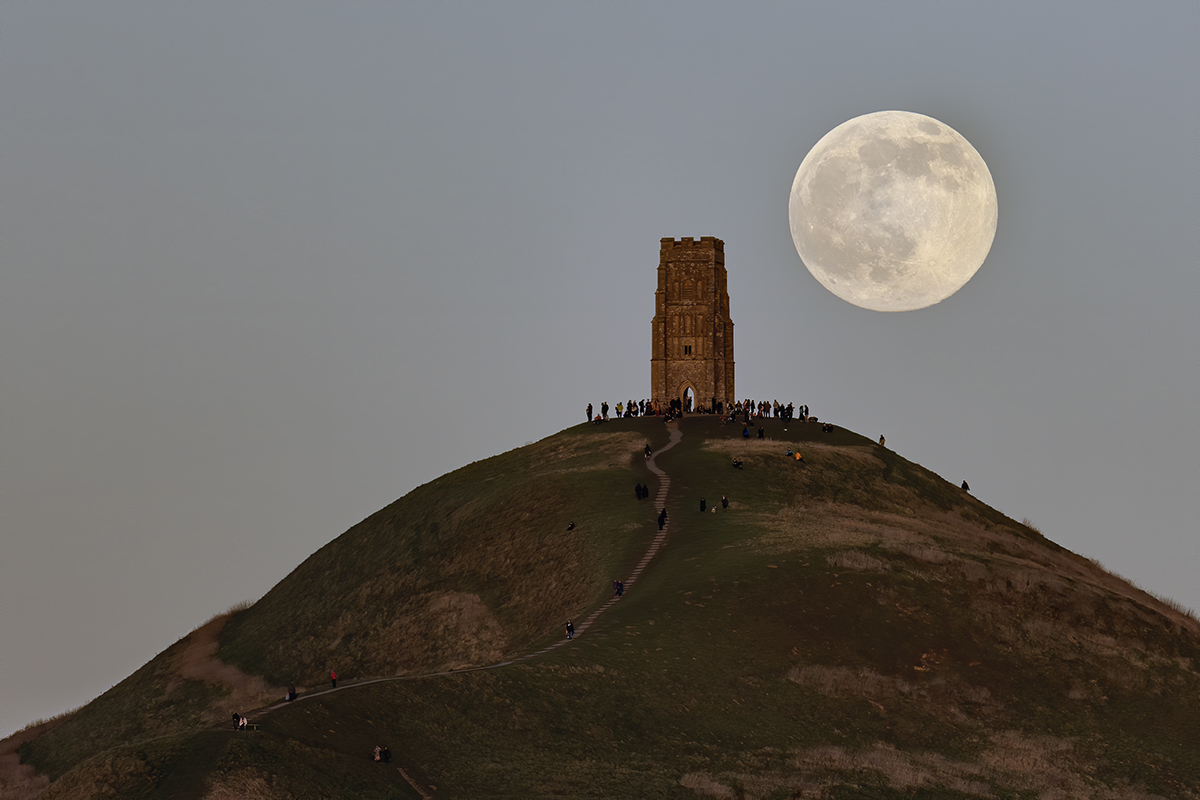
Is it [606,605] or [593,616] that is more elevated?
[606,605]

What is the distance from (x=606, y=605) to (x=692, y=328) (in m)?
57.6

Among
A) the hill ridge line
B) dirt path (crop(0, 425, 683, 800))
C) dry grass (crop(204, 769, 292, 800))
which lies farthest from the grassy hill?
the hill ridge line

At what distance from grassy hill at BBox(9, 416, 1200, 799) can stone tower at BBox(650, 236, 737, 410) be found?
22739 mm

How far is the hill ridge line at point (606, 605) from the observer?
4722cm

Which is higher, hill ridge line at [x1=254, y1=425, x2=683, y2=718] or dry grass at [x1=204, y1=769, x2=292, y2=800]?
hill ridge line at [x1=254, y1=425, x2=683, y2=718]

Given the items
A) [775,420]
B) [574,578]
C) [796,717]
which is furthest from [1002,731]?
[775,420]

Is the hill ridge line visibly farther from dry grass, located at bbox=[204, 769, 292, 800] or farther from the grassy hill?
dry grass, located at bbox=[204, 769, 292, 800]

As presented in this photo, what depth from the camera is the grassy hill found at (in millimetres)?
43250

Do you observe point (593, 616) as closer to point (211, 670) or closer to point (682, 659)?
point (682, 659)

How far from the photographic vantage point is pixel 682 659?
172ft

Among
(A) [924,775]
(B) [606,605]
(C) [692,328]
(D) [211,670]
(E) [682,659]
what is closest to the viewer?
(A) [924,775]

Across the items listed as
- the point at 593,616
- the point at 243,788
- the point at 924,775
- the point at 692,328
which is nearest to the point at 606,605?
the point at 593,616

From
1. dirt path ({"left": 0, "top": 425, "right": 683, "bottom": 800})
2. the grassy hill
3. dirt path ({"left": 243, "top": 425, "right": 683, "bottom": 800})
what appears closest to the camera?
the grassy hill

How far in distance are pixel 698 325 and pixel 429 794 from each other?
7807 centimetres
